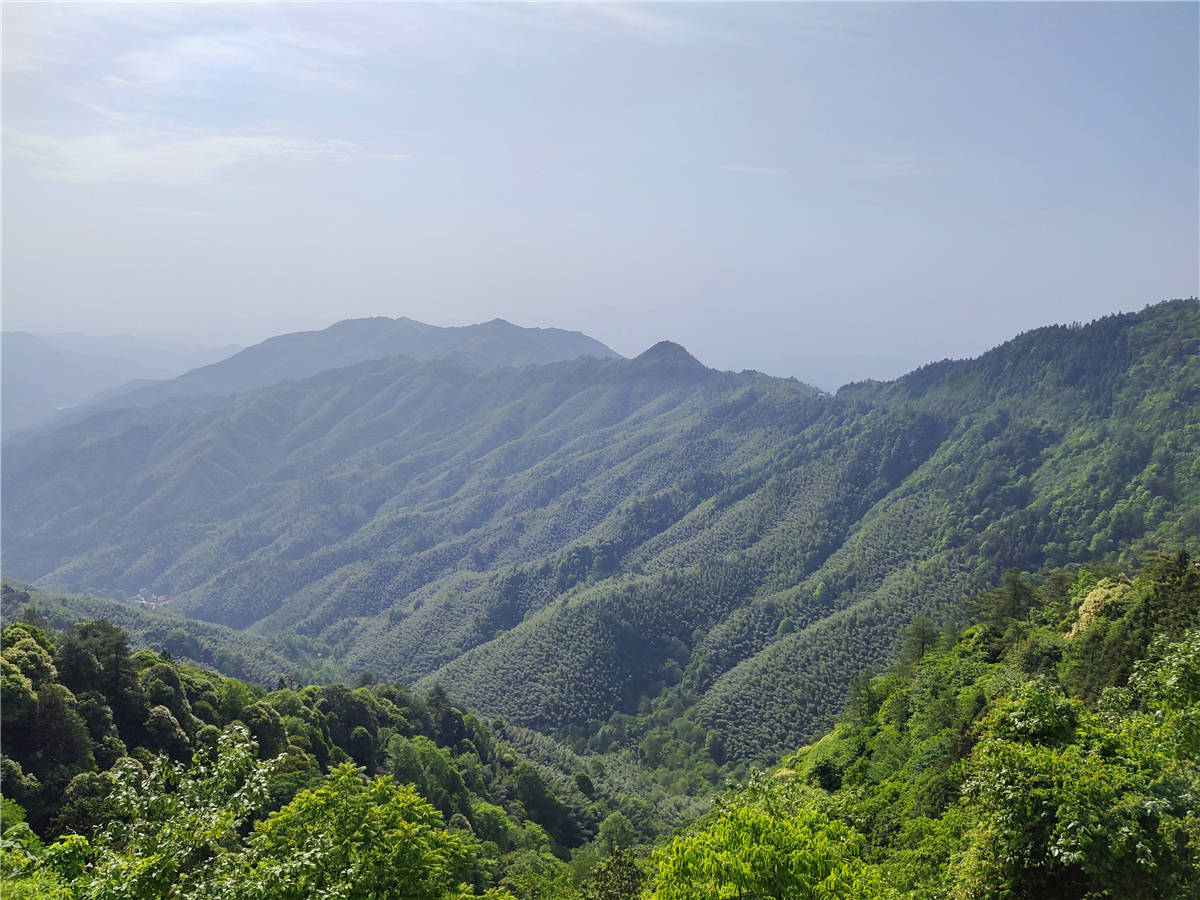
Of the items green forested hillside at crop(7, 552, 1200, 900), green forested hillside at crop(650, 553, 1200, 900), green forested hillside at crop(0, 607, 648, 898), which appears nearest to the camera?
green forested hillside at crop(0, 607, 648, 898)

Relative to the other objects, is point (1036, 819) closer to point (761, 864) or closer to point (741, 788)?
point (761, 864)

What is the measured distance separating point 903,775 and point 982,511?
5418 inches

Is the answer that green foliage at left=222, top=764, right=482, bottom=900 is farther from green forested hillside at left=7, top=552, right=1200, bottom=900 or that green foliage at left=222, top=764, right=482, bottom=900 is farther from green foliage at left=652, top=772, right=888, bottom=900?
green foliage at left=652, top=772, right=888, bottom=900

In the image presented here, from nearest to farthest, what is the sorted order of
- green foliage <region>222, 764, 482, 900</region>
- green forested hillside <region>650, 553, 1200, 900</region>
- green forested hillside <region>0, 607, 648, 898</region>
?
green foliage <region>222, 764, 482, 900</region> < green forested hillside <region>0, 607, 648, 898</region> < green forested hillside <region>650, 553, 1200, 900</region>

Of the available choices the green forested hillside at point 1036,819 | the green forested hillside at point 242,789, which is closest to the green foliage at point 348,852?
the green forested hillside at point 242,789

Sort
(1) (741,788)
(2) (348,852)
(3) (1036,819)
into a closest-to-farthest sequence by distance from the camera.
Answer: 1. (3) (1036,819)
2. (2) (348,852)
3. (1) (741,788)

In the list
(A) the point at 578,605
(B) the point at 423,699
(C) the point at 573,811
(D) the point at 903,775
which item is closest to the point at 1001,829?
(D) the point at 903,775

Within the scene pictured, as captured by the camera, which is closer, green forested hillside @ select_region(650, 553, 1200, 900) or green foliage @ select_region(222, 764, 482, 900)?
green foliage @ select_region(222, 764, 482, 900)

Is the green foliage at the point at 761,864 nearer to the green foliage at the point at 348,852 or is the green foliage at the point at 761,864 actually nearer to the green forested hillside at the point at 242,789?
the green foliage at the point at 348,852

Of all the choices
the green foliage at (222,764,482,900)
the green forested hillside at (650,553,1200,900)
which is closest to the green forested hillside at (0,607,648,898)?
the green foliage at (222,764,482,900)

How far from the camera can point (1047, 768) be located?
54.3 feet

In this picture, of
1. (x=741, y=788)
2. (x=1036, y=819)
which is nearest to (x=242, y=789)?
(x=741, y=788)

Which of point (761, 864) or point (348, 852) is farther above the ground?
point (761, 864)

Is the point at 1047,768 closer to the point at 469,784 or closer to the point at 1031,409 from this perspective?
the point at 469,784
